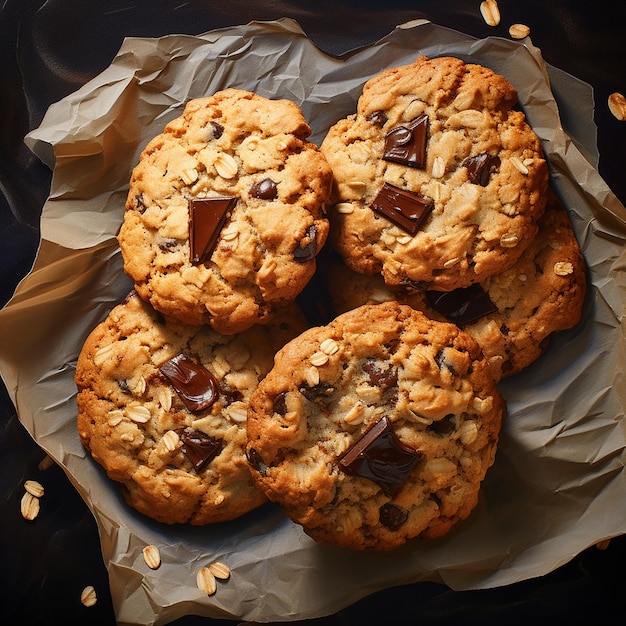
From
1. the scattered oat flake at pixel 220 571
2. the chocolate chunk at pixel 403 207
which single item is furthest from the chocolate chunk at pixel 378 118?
the scattered oat flake at pixel 220 571

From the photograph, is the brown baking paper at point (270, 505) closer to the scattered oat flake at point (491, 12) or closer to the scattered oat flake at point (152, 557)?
the scattered oat flake at point (152, 557)

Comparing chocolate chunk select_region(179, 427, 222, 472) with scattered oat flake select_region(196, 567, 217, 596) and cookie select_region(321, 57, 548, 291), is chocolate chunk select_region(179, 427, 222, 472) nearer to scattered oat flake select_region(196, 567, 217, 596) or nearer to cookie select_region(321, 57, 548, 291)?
scattered oat flake select_region(196, 567, 217, 596)

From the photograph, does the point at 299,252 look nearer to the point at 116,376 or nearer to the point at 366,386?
the point at 366,386

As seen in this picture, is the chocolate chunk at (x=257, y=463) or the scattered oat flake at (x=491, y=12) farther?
the scattered oat flake at (x=491, y=12)

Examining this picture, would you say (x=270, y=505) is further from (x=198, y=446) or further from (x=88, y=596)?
(x=88, y=596)

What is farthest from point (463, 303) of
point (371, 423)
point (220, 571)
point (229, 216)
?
point (220, 571)

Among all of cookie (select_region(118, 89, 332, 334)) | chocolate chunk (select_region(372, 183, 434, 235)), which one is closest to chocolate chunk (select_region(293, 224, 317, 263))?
cookie (select_region(118, 89, 332, 334))
